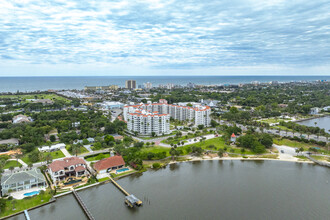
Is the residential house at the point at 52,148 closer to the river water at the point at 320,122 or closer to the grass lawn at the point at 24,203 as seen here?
the grass lawn at the point at 24,203

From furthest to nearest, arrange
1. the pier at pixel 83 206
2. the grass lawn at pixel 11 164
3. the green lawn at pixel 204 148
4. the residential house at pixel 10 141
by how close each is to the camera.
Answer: the residential house at pixel 10 141 → the green lawn at pixel 204 148 → the grass lawn at pixel 11 164 → the pier at pixel 83 206

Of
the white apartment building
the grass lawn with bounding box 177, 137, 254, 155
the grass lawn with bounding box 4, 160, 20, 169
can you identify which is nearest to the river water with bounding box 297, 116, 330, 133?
the white apartment building

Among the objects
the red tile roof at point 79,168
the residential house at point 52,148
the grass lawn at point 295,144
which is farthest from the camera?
the grass lawn at point 295,144

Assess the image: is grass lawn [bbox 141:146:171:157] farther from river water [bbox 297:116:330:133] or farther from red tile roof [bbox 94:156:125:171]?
river water [bbox 297:116:330:133]

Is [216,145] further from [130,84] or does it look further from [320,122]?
[130,84]

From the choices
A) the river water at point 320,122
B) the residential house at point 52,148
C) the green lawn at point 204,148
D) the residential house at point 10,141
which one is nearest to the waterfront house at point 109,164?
the green lawn at point 204,148
